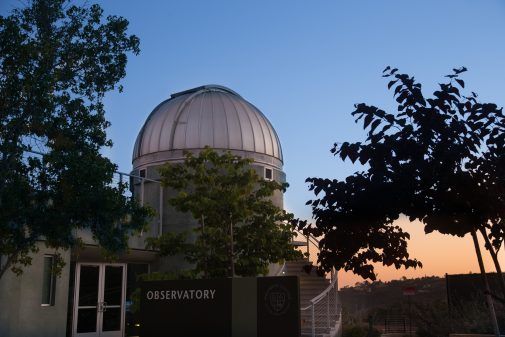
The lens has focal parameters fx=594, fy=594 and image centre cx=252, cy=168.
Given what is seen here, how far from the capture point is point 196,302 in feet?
32.8

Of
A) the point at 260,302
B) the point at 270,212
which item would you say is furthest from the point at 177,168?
the point at 260,302

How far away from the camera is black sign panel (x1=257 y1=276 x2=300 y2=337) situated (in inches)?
359

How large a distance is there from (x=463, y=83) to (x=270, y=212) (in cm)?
901

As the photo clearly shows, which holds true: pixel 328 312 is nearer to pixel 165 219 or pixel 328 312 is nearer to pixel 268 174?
pixel 165 219

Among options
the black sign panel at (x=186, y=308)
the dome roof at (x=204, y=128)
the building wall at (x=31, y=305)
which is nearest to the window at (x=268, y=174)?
the dome roof at (x=204, y=128)

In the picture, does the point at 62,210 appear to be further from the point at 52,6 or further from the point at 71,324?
the point at 71,324

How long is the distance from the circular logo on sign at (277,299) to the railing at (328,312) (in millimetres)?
5737

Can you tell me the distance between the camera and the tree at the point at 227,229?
1416cm

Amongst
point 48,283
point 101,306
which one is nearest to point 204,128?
point 101,306

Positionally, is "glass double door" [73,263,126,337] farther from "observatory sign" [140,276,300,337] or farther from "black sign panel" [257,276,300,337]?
"black sign panel" [257,276,300,337]

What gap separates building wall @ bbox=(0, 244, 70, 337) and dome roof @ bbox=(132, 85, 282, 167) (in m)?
6.74

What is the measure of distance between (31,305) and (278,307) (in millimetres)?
6622

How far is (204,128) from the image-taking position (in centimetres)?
1970

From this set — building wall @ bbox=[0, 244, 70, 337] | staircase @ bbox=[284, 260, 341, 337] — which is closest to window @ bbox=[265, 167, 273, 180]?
staircase @ bbox=[284, 260, 341, 337]
